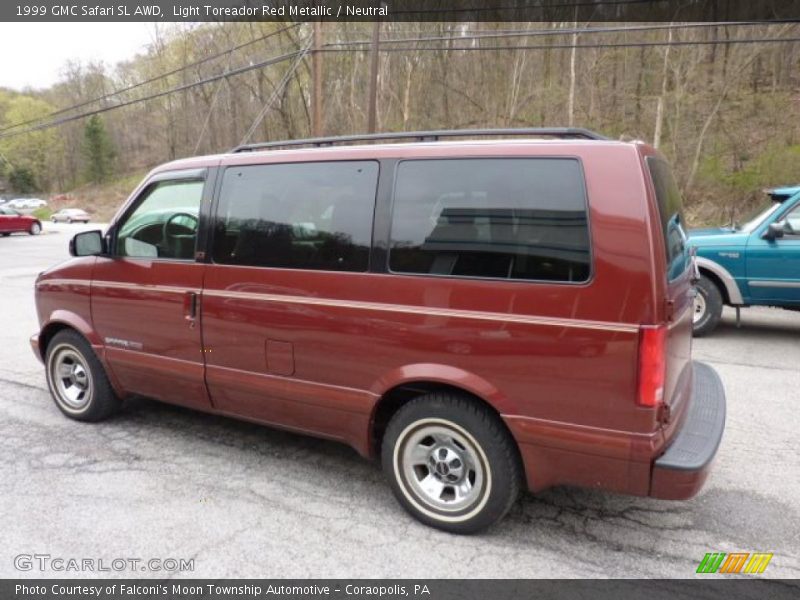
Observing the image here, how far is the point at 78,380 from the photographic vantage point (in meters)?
4.49

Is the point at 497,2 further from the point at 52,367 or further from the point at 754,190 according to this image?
the point at 52,367

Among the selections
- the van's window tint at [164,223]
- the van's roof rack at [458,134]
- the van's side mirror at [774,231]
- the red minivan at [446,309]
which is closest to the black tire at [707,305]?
the van's side mirror at [774,231]

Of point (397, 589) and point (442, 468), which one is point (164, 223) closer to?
point (442, 468)

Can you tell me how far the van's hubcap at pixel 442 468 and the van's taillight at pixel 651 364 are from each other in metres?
0.85

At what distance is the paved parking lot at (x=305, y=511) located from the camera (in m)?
2.76

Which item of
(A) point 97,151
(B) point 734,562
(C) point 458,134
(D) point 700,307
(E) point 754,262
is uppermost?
(A) point 97,151

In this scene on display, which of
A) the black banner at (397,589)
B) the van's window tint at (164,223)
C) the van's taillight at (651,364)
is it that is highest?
the van's window tint at (164,223)

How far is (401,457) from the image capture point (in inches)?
120

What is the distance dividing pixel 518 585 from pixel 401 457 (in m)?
0.83

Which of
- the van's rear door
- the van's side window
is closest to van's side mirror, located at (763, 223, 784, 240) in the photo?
the van's rear door

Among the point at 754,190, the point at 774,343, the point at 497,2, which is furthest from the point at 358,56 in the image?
the point at 774,343

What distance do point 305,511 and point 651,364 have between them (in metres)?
1.97

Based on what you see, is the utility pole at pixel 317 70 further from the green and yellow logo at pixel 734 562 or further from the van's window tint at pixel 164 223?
the green and yellow logo at pixel 734 562

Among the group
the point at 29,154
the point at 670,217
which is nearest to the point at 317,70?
the point at 670,217
